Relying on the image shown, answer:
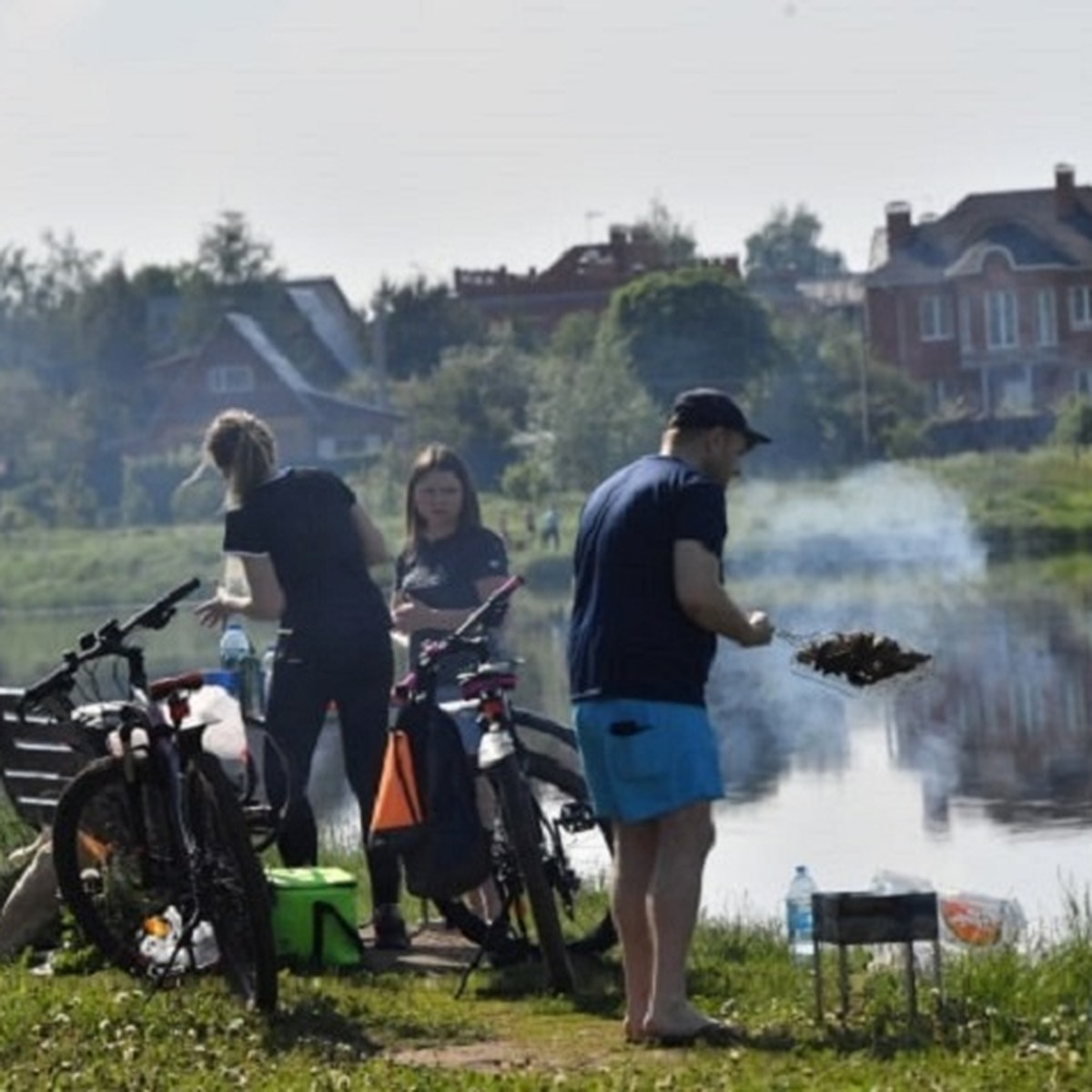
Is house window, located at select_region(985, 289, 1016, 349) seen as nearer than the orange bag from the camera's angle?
No

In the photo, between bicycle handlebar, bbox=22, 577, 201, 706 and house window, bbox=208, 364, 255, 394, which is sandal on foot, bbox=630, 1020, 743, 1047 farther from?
house window, bbox=208, 364, 255, 394

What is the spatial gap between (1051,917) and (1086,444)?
55029 mm

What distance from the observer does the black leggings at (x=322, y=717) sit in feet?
42.5

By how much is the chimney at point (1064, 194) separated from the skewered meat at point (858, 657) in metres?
87.8

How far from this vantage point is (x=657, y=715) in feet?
33.8

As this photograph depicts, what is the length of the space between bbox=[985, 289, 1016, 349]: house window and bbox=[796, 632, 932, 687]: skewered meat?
88.2 meters

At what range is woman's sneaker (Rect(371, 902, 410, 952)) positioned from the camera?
12602 millimetres

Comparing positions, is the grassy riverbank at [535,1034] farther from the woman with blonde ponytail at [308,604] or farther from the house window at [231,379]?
the house window at [231,379]

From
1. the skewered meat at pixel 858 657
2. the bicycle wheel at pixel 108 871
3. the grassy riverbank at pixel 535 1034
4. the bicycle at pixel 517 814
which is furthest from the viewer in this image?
the bicycle wheel at pixel 108 871

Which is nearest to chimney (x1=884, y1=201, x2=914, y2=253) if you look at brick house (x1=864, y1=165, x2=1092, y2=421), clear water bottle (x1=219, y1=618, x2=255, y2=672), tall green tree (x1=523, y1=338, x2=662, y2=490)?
brick house (x1=864, y1=165, x2=1092, y2=421)

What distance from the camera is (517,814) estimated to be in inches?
446

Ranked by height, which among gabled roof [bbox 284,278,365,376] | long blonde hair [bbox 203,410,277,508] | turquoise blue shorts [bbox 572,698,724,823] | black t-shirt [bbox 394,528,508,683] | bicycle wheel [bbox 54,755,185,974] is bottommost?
bicycle wheel [bbox 54,755,185,974]

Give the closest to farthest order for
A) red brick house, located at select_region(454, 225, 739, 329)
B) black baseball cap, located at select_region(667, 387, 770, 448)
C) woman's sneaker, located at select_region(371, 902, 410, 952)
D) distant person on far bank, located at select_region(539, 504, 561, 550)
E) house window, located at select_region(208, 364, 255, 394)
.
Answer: black baseball cap, located at select_region(667, 387, 770, 448) < woman's sneaker, located at select_region(371, 902, 410, 952) < distant person on far bank, located at select_region(539, 504, 561, 550) < house window, located at select_region(208, 364, 255, 394) < red brick house, located at select_region(454, 225, 739, 329)

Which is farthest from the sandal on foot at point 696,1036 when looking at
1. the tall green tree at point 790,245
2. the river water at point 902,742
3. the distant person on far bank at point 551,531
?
the tall green tree at point 790,245
